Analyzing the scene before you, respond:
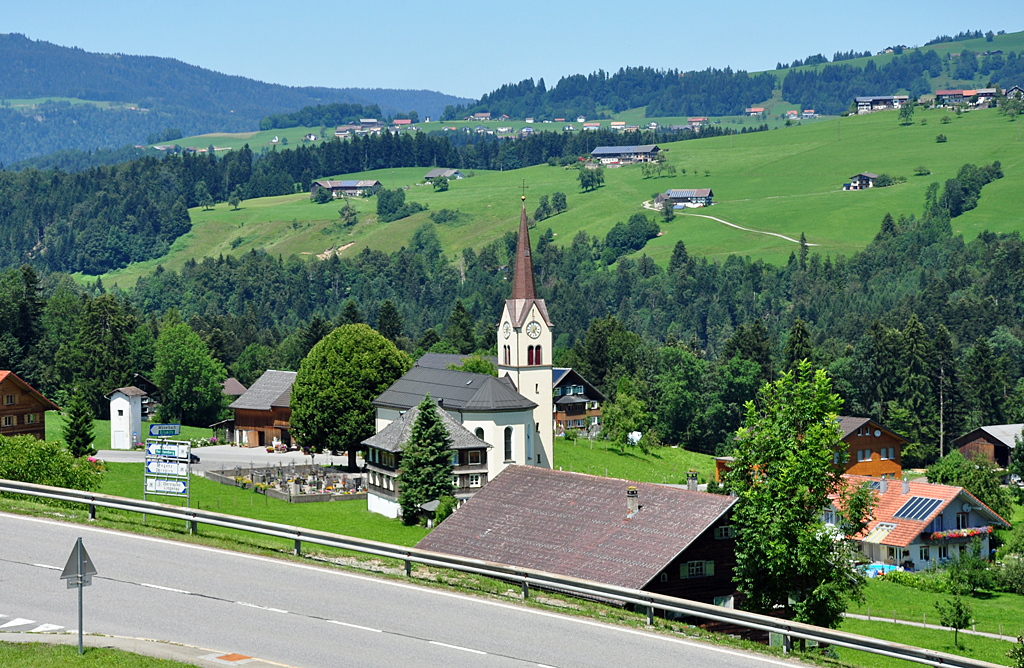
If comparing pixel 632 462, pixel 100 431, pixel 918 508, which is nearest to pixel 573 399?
pixel 632 462

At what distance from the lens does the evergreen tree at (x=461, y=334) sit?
149 metres

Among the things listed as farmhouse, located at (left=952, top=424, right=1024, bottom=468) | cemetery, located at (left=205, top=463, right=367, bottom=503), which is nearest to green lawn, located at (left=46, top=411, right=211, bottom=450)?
cemetery, located at (left=205, top=463, right=367, bottom=503)

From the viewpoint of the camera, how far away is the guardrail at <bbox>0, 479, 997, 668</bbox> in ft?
79.8

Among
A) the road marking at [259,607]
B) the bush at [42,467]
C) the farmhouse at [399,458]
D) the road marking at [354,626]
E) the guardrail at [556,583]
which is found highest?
the guardrail at [556,583]

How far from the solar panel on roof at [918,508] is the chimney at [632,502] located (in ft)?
127

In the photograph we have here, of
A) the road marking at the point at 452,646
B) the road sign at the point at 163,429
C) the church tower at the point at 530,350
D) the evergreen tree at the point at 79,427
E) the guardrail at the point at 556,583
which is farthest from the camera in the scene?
the church tower at the point at 530,350

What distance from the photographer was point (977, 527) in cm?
8369

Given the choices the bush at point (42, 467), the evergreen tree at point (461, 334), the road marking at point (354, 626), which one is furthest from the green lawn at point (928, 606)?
the evergreen tree at point (461, 334)

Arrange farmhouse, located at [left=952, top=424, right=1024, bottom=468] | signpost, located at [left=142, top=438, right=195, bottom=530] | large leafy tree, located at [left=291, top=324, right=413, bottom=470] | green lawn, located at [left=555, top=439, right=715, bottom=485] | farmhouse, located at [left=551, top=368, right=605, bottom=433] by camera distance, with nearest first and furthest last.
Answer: signpost, located at [left=142, top=438, right=195, bottom=530]
large leafy tree, located at [left=291, top=324, right=413, bottom=470]
green lawn, located at [left=555, top=439, right=715, bottom=485]
farmhouse, located at [left=952, top=424, right=1024, bottom=468]
farmhouse, located at [left=551, top=368, right=605, bottom=433]

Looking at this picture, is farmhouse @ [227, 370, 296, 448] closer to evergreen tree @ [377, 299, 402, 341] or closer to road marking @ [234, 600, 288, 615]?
evergreen tree @ [377, 299, 402, 341]

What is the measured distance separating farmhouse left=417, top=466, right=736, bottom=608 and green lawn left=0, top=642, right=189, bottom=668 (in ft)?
69.3

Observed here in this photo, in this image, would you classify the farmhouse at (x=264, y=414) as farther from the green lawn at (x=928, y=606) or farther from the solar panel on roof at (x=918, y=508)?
the green lawn at (x=928, y=606)

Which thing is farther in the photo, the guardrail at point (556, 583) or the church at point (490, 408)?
the church at point (490, 408)

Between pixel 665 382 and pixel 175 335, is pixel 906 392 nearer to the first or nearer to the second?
pixel 665 382
